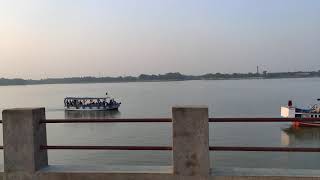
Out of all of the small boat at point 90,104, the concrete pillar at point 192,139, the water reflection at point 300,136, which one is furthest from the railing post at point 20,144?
the small boat at point 90,104

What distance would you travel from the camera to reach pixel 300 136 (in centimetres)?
4875

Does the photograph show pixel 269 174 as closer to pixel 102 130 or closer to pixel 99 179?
pixel 99 179

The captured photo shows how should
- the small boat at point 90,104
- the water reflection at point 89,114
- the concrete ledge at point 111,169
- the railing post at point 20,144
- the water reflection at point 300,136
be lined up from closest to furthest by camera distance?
the concrete ledge at point 111,169 < the railing post at point 20,144 < the water reflection at point 300,136 < the water reflection at point 89,114 < the small boat at point 90,104

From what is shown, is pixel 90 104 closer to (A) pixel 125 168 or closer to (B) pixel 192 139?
(A) pixel 125 168

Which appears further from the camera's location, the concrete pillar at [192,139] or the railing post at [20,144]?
the railing post at [20,144]

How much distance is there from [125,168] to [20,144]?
1.58 m

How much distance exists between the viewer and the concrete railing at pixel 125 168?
6.48 m

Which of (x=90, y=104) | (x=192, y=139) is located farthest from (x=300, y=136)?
(x=90, y=104)

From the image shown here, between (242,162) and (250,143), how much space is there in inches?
424

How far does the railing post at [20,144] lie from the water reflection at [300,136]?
38319 mm

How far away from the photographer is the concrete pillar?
6480 millimetres

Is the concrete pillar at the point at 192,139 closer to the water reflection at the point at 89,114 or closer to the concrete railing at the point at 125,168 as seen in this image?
the concrete railing at the point at 125,168

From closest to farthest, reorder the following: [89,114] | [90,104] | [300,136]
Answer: [300,136]
[89,114]
[90,104]

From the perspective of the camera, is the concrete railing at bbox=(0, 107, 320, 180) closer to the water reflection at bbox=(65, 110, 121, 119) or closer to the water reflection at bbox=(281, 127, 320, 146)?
the water reflection at bbox=(281, 127, 320, 146)
